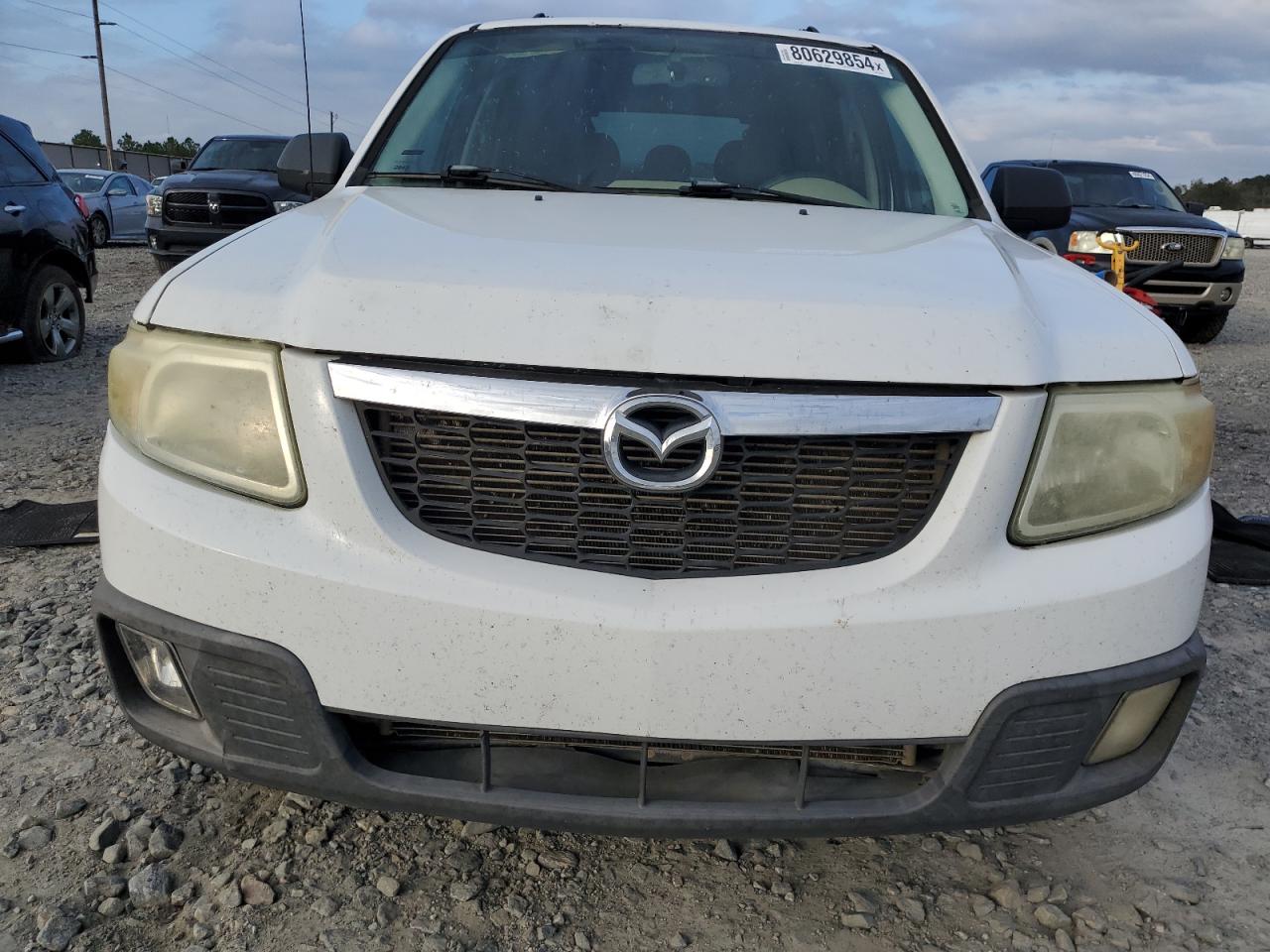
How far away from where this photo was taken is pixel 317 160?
292 cm

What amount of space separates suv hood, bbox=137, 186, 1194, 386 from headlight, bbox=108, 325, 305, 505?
46 mm

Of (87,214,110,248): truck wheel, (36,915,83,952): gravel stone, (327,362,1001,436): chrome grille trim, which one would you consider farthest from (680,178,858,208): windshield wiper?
(87,214,110,248): truck wheel

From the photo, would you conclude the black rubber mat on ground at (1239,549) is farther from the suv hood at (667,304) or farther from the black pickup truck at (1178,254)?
the black pickup truck at (1178,254)

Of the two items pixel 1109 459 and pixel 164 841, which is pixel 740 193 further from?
pixel 164 841

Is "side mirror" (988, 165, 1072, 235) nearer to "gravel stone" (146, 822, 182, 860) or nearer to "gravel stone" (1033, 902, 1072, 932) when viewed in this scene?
"gravel stone" (1033, 902, 1072, 932)

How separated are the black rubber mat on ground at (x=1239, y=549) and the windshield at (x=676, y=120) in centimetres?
196

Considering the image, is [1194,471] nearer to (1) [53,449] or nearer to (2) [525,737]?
(2) [525,737]

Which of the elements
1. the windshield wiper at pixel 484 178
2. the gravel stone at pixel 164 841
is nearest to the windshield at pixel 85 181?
the windshield wiper at pixel 484 178

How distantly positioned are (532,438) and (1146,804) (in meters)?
1.71

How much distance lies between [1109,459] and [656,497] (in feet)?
2.38

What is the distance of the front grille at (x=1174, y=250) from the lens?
33.6 feet

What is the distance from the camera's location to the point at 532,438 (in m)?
1.59

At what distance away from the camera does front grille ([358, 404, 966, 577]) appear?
1.60m

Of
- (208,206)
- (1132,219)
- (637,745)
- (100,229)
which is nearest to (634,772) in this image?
(637,745)
